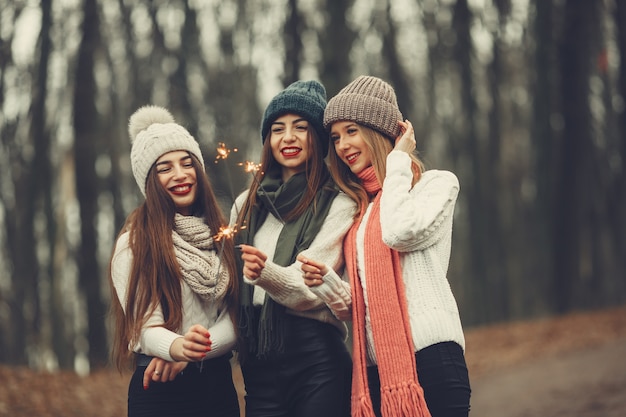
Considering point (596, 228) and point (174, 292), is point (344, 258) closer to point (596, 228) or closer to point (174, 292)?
point (174, 292)

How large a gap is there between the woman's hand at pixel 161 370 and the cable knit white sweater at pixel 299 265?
0.55 meters

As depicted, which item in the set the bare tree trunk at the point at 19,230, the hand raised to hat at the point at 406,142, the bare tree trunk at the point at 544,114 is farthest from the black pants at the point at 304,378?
the bare tree trunk at the point at 544,114

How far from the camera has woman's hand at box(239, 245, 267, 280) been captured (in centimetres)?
389

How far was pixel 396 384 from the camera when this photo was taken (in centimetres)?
385

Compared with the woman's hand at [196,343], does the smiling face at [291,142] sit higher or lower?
higher

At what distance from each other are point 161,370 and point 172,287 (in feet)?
1.37

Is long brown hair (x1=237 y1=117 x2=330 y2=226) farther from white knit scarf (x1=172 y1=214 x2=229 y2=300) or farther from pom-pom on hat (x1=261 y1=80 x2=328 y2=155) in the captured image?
white knit scarf (x1=172 y1=214 x2=229 y2=300)

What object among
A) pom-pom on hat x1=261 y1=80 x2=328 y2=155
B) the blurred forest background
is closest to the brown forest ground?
the blurred forest background

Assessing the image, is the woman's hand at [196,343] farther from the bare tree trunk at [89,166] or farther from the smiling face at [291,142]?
the bare tree trunk at [89,166]

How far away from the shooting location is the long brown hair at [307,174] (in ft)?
14.5

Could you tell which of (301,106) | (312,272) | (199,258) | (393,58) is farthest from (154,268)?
(393,58)

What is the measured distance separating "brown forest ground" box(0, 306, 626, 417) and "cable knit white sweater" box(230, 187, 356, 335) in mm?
4990

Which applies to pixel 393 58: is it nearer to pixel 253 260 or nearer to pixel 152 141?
pixel 152 141

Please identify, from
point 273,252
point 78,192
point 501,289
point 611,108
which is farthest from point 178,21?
point 501,289
